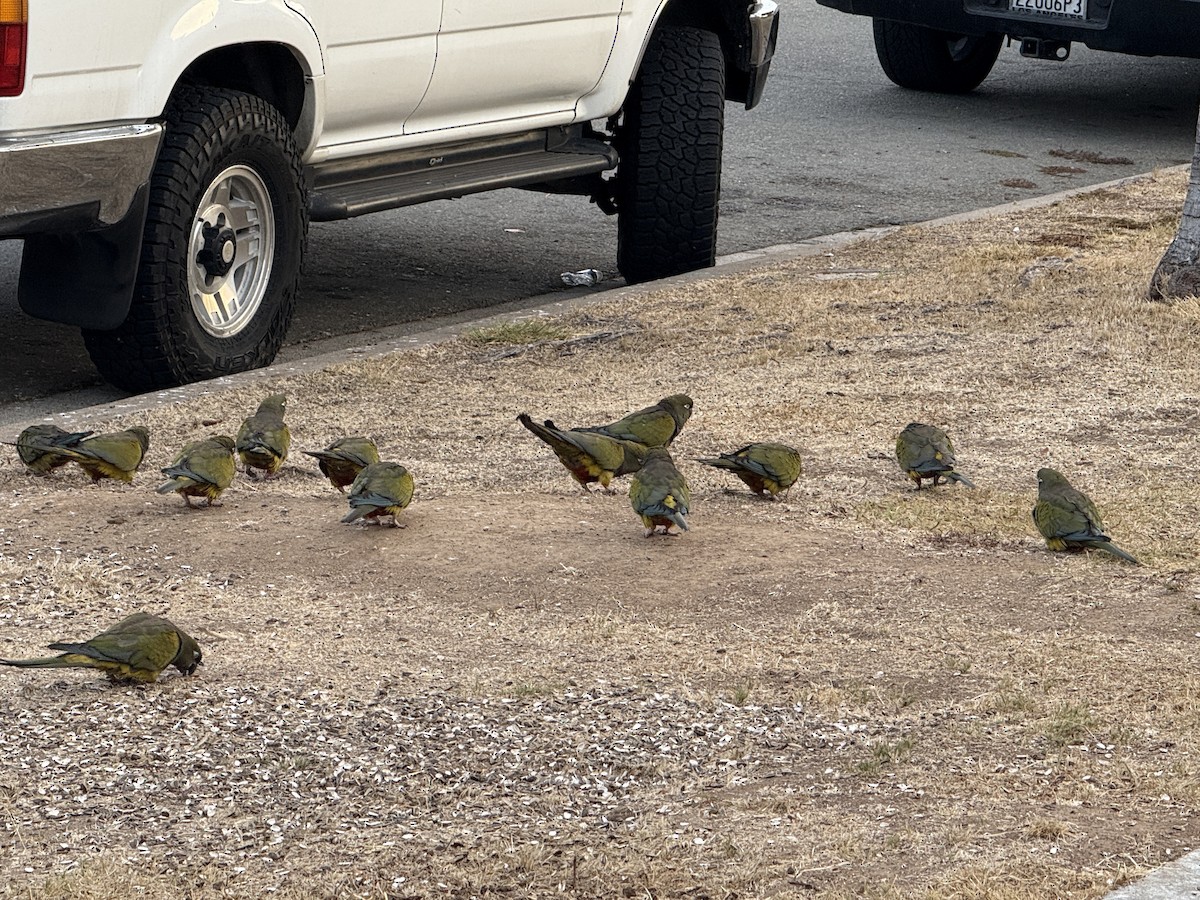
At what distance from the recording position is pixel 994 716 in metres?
4.20

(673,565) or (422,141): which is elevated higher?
(422,141)

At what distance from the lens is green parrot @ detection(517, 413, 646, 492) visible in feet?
18.4

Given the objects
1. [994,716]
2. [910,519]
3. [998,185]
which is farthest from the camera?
[998,185]

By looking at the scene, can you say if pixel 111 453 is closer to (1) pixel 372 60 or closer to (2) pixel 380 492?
(2) pixel 380 492

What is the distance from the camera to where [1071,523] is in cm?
511

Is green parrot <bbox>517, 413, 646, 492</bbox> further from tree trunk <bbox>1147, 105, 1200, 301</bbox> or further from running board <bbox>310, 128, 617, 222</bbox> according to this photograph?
tree trunk <bbox>1147, 105, 1200, 301</bbox>

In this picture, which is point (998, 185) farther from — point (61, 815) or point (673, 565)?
point (61, 815)

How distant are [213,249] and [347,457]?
66.6 inches

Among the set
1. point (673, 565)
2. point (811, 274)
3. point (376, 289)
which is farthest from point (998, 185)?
point (673, 565)

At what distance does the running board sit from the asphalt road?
0.71 meters

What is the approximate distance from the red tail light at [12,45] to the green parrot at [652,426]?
208 centimetres

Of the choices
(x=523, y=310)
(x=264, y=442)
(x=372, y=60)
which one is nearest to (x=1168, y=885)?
(x=264, y=442)

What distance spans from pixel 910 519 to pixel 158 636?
2332 mm

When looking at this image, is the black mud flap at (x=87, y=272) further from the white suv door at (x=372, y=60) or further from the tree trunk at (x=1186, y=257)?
the tree trunk at (x=1186, y=257)
